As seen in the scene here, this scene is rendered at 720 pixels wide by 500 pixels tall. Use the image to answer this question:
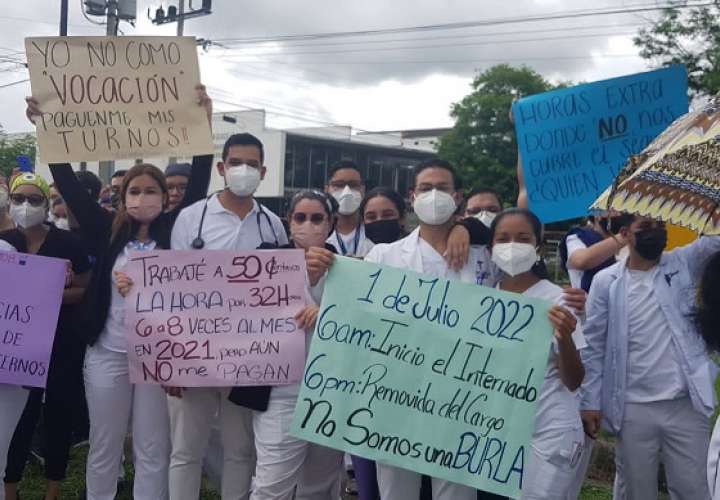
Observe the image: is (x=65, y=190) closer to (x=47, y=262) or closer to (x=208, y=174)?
(x=47, y=262)

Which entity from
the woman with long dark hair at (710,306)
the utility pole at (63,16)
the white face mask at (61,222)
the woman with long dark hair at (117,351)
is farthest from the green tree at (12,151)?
the woman with long dark hair at (710,306)

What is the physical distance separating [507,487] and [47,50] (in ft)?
11.7

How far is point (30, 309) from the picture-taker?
486 centimetres

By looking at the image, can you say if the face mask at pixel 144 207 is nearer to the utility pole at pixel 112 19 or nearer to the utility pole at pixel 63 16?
the utility pole at pixel 112 19

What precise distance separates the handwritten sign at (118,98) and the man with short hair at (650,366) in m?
2.51

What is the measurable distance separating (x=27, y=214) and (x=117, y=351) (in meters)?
1.11

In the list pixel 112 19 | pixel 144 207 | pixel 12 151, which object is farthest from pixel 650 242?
pixel 12 151

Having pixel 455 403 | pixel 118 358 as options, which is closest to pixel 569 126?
pixel 455 403

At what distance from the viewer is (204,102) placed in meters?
4.98

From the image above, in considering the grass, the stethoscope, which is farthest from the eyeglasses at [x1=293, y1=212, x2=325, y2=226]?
the grass

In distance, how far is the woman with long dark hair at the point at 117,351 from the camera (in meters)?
4.66

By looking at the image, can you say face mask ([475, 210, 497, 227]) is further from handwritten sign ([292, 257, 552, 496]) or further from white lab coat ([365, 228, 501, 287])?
handwritten sign ([292, 257, 552, 496])

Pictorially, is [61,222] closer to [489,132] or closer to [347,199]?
[347,199]

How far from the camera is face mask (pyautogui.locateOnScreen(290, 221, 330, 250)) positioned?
4430mm
